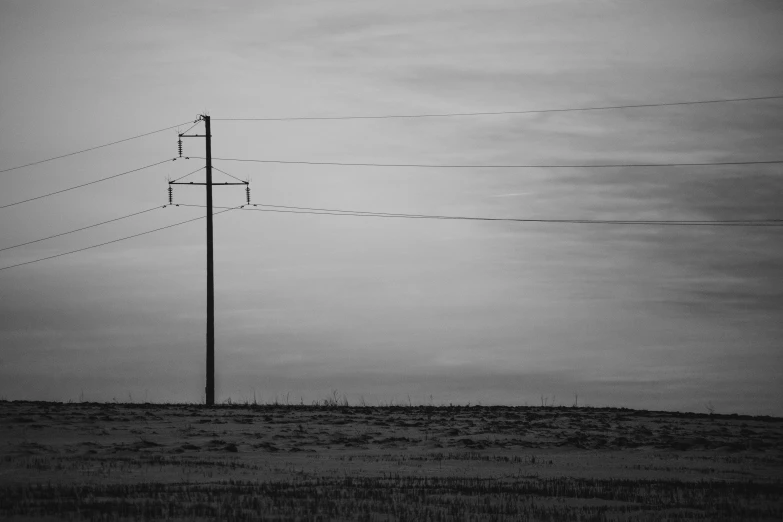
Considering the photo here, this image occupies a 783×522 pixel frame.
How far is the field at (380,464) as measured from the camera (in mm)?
17906

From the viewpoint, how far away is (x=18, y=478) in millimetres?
20859

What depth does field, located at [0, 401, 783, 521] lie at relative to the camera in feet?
58.7

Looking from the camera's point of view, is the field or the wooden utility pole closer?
the field

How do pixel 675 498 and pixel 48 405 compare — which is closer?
pixel 675 498

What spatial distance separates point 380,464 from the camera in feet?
88.1

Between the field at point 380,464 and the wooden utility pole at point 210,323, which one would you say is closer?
the field at point 380,464

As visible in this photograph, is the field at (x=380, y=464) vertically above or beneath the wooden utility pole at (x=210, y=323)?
beneath

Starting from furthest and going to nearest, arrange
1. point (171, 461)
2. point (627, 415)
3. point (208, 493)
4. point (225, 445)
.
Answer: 1. point (627, 415)
2. point (225, 445)
3. point (171, 461)
4. point (208, 493)

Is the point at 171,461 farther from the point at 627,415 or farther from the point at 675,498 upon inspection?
the point at 627,415

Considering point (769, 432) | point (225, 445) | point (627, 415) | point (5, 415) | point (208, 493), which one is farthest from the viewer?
point (627, 415)

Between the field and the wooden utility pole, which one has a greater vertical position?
the wooden utility pole

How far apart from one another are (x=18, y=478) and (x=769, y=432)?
29.3 m

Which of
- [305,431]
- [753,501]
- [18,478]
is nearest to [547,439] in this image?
[305,431]

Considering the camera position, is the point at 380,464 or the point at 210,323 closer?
the point at 380,464
